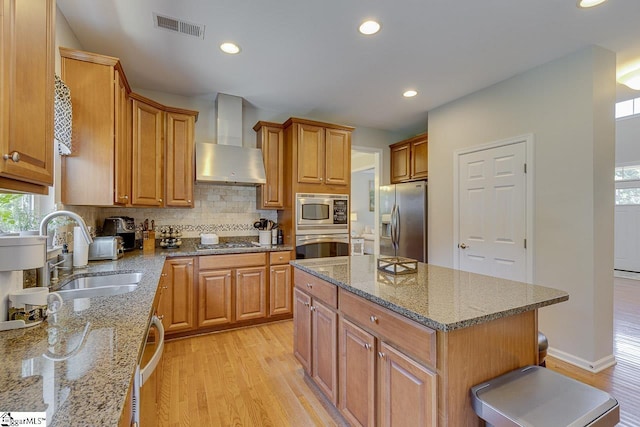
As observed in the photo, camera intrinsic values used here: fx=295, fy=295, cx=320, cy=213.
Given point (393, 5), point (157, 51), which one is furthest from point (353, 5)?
point (157, 51)

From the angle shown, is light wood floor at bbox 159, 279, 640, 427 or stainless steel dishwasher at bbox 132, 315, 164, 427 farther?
light wood floor at bbox 159, 279, 640, 427

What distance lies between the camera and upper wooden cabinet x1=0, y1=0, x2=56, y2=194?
2.88 feet

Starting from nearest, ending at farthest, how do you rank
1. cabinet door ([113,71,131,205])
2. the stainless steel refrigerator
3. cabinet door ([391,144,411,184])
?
cabinet door ([113,71,131,205]), the stainless steel refrigerator, cabinet door ([391,144,411,184])

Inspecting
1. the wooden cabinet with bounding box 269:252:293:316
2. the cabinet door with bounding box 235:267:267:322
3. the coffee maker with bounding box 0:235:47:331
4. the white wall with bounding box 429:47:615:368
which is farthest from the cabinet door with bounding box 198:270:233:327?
the white wall with bounding box 429:47:615:368

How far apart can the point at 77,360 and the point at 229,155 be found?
9.48 ft

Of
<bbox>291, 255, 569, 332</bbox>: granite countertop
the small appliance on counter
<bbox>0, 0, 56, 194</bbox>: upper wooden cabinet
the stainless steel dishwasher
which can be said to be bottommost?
the stainless steel dishwasher

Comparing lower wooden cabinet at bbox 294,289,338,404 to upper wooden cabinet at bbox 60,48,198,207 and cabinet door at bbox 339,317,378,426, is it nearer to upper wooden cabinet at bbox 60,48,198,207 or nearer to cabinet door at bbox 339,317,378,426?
cabinet door at bbox 339,317,378,426

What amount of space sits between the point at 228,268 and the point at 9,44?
256 cm

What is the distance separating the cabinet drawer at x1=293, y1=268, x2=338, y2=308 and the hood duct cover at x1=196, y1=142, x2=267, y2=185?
1583 mm

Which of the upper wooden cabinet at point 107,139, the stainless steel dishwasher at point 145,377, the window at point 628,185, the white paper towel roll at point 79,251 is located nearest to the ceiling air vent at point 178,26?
the upper wooden cabinet at point 107,139

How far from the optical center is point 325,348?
193cm

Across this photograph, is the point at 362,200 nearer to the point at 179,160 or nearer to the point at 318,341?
the point at 179,160

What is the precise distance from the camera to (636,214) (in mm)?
5996

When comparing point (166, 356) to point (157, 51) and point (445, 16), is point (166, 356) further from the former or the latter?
point (445, 16)
